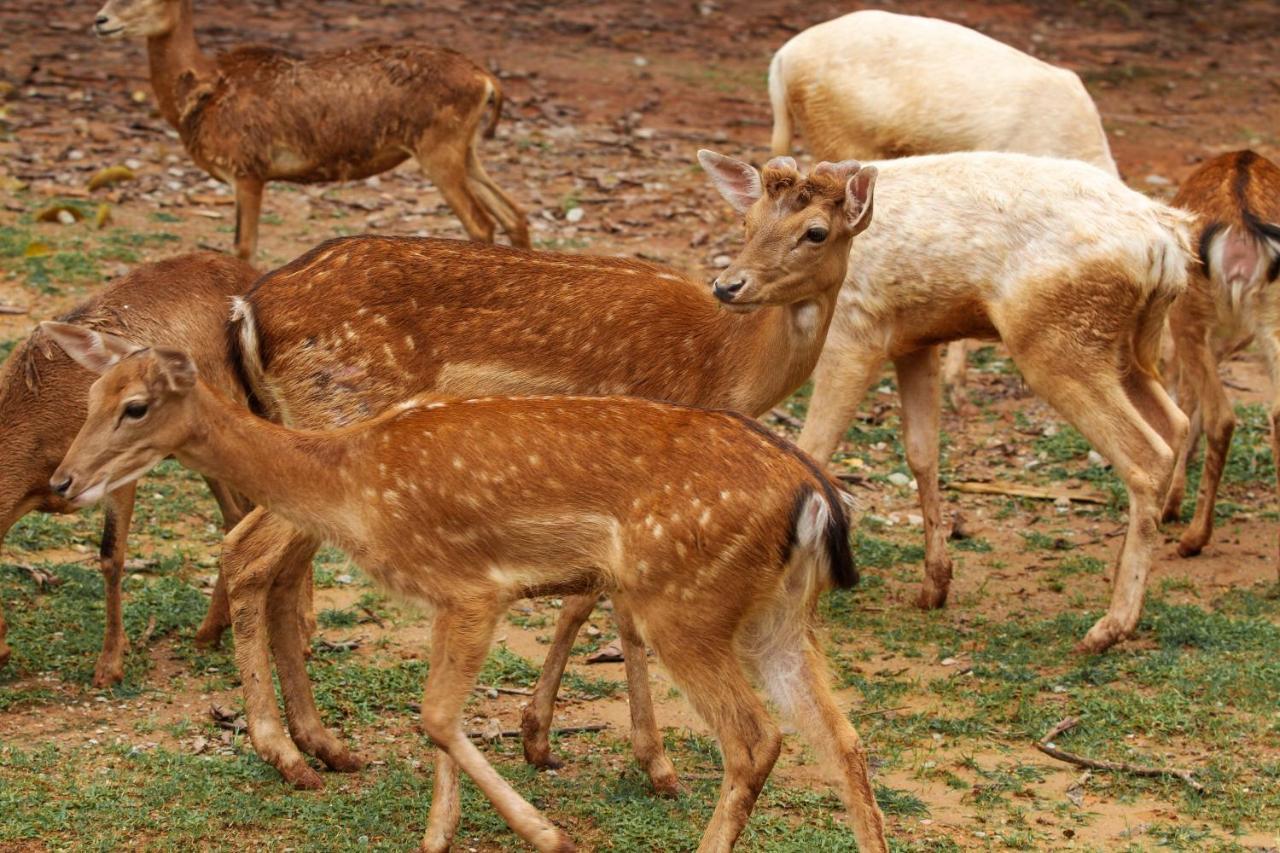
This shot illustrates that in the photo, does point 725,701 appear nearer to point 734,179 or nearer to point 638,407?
point 638,407

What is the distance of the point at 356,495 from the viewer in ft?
18.9

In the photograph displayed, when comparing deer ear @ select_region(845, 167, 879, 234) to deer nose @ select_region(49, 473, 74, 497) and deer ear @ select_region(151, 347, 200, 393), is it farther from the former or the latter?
deer nose @ select_region(49, 473, 74, 497)

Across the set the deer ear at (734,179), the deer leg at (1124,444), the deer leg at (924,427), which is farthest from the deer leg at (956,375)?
the deer ear at (734,179)

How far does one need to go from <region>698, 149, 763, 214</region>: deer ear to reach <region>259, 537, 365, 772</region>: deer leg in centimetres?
225

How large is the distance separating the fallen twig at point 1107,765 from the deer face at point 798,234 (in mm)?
1965

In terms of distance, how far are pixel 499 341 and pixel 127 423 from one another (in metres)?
1.66

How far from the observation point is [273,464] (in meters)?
5.83

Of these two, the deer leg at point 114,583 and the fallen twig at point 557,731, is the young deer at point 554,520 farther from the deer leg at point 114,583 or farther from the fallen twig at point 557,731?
the deer leg at point 114,583

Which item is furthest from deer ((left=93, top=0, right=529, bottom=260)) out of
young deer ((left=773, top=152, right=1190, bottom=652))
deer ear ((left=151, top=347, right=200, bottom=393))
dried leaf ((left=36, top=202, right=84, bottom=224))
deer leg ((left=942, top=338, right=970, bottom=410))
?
deer ear ((left=151, top=347, right=200, bottom=393))

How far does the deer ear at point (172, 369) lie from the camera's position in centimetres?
560

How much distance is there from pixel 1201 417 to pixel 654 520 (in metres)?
5.28

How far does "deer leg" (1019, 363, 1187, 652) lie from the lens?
7914 millimetres

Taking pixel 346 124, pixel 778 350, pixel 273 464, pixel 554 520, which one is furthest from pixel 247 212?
pixel 554 520

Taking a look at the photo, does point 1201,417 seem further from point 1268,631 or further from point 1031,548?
point 1268,631
